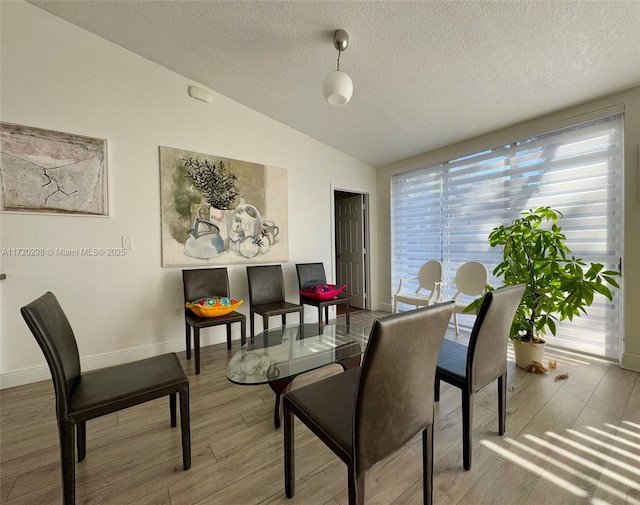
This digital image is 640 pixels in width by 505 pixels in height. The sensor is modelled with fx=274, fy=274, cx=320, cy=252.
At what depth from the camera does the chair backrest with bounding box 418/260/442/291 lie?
3512 mm

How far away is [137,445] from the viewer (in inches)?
58.4

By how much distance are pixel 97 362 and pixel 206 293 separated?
41.4 inches

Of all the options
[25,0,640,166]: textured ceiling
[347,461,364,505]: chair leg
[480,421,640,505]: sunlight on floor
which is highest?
[25,0,640,166]: textured ceiling

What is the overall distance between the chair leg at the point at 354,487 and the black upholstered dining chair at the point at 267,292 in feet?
6.46

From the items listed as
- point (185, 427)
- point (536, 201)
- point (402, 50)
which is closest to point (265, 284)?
point (185, 427)

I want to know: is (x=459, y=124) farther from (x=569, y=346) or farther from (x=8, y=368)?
(x=8, y=368)

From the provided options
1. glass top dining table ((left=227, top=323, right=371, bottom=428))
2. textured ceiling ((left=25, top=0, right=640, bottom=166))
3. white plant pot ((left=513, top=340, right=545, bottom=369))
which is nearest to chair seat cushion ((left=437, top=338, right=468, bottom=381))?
glass top dining table ((left=227, top=323, right=371, bottom=428))

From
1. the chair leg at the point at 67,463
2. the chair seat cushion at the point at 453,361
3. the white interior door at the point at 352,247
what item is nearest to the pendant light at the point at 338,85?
the chair seat cushion at the point at 453,361

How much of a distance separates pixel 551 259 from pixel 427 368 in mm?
1990

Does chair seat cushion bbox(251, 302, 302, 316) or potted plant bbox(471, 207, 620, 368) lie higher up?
potted plant bbox(471, 207, 620, 368)

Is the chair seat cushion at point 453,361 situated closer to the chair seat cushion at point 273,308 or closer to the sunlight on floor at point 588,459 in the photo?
the sunlight on floor at point 588,459

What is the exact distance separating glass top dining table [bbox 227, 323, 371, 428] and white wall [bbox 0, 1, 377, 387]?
1.41m

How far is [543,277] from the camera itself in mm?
2270

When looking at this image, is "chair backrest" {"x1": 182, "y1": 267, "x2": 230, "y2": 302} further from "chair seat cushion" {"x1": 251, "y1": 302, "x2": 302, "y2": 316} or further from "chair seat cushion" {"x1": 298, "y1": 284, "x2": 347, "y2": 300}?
"chair seat cushion" {"x1": 298, "y1": 284, "x2": 347, "y2": 300}
